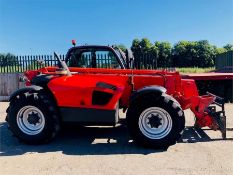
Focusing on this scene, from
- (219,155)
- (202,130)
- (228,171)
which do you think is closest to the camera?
(228,171)

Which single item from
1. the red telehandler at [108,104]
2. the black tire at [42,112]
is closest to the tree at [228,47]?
the red telehandler at [108,104]

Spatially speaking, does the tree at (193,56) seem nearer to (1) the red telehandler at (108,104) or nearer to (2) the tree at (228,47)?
(2) the tree at (228,47)

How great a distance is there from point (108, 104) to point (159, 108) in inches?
36.1

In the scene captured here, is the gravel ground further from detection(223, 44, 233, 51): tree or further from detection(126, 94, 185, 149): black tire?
detection(223, 44, 233, 51): tree

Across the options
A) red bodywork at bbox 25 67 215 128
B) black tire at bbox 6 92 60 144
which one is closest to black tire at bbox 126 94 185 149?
red bodywork at bbox 25 67 215 128

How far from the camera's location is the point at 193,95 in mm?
6547

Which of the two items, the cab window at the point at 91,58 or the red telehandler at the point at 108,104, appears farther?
the cab window at the point at 91,58

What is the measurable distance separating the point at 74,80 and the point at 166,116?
5.94 ft

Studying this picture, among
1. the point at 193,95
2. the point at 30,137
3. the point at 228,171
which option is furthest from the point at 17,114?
the point at 228,171

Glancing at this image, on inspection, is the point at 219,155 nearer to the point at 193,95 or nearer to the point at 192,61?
the point at 193,95

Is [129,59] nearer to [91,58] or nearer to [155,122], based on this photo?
[91,58]

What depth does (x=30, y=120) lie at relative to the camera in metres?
6.17

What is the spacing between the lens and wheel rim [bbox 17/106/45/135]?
241 inches

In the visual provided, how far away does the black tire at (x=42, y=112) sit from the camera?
602 cm
